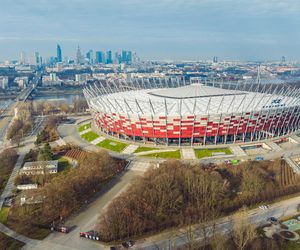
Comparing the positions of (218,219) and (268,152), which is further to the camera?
(268,152)

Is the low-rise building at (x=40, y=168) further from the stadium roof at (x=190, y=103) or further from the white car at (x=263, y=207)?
the white car at (x=263, y=207)

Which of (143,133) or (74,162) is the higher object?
(143,133)

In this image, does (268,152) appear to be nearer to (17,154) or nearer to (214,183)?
(214,183)

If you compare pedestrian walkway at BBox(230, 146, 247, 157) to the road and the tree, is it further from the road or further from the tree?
the tree

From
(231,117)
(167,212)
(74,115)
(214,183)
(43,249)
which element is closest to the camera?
(43,249)

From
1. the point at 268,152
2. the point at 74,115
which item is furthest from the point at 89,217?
the point at 74,115

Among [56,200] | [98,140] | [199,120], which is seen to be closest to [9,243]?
[56,200]

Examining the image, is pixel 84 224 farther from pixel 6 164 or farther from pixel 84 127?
pixel 84 127
